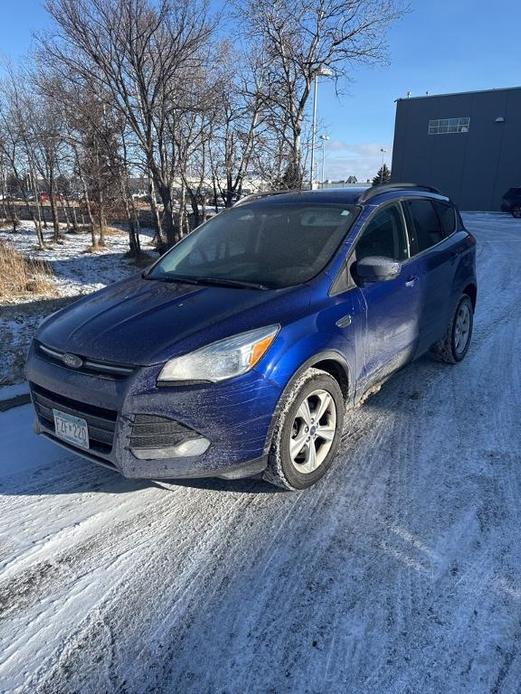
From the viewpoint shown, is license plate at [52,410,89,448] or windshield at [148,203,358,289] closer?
license plate at [52,410,89,448]

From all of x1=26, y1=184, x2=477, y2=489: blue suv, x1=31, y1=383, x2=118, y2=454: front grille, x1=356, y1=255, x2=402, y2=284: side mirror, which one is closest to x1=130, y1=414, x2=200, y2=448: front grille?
x1=26, y1=184, x2=477, y2=489: blue suv

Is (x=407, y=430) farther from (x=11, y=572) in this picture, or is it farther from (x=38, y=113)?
(x=38, y=113)

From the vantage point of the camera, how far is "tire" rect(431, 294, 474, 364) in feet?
15.2

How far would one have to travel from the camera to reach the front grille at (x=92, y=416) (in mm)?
2434

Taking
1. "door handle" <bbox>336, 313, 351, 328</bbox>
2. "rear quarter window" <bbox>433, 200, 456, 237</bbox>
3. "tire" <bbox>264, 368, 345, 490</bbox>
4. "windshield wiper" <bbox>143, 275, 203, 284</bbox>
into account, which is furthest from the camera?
"rear quarter window" <bbox>433, 200, 456, 237</bbox>

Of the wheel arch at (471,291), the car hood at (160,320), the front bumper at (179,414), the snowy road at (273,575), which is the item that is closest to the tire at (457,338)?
the wheel arch at (471,291)

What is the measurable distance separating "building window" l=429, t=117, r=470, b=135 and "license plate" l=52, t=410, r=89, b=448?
134 ft

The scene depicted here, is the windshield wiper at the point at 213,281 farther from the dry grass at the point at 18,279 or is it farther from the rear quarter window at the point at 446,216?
the dry grass at the point at 18,279

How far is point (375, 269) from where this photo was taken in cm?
305

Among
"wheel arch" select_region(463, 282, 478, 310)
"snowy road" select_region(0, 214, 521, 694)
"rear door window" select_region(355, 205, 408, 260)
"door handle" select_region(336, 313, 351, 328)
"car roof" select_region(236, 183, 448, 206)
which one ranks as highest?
"car roof" select_region(236, 183, 448, 206)

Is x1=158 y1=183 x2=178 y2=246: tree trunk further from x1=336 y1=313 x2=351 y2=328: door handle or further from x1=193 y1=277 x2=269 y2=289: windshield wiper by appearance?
x1=336 y1=313 x2=351 y2=328: door handle

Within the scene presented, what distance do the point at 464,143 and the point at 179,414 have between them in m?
40.5

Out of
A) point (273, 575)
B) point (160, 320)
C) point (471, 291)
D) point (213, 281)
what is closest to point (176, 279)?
point (213, 281)

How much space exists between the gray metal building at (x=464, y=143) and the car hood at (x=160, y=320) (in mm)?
38031
